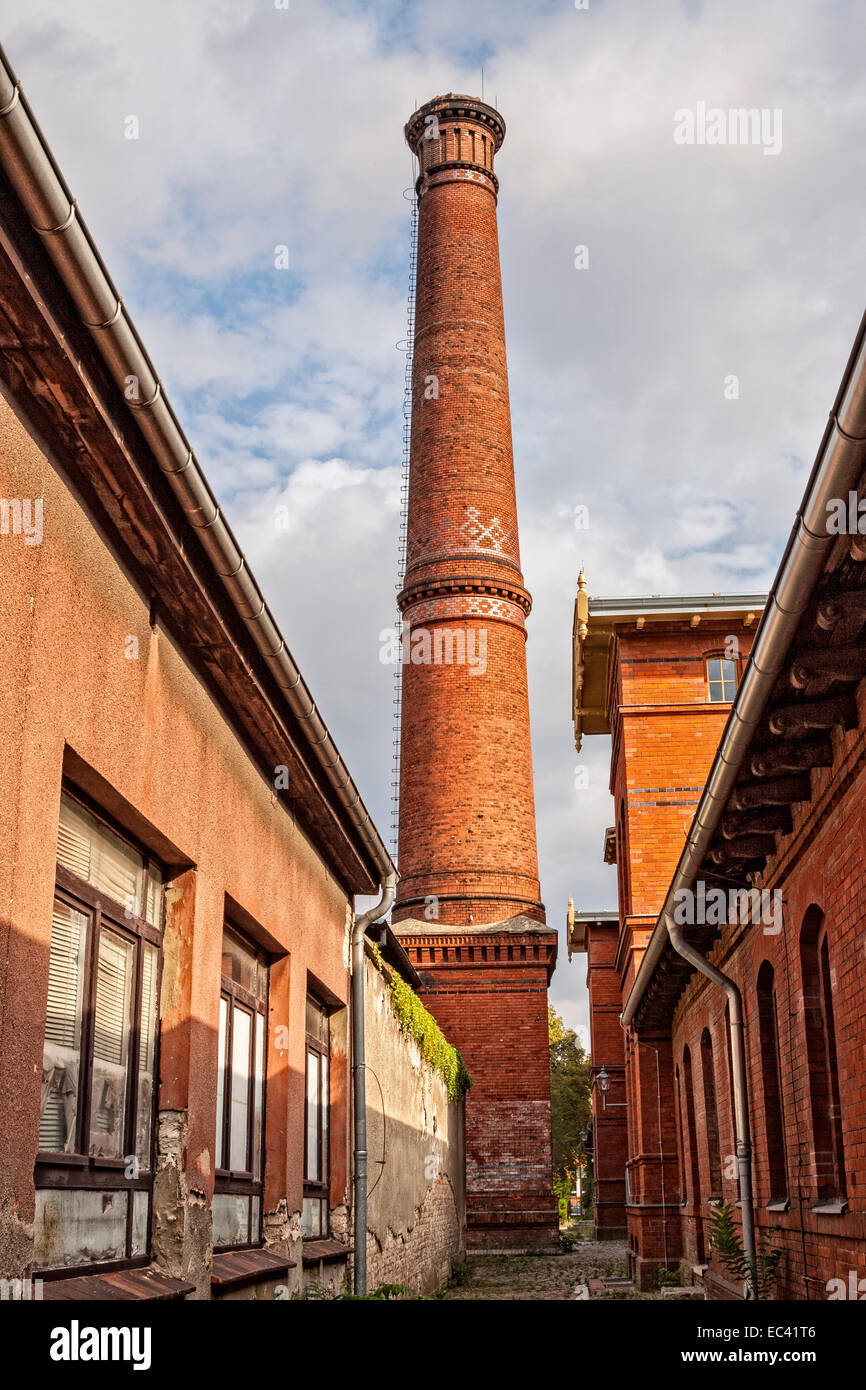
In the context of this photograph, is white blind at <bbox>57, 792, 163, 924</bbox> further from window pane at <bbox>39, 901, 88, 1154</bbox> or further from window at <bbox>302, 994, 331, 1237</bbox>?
window at <bbox>302, 994, 331, 1237</bbox>

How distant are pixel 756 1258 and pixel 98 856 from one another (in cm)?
608

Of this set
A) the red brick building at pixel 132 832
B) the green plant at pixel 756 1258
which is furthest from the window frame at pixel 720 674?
the red brick building at pixel 132 832

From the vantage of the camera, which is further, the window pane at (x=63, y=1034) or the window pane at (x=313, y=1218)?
the window pane at (x=313, y=1218)

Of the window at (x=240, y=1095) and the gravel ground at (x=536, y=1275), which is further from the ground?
the window at (x=240, y=1095)

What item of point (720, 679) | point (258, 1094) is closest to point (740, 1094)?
point (258, 1094)

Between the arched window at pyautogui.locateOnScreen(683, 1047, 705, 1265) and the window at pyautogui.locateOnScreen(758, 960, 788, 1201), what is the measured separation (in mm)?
5745

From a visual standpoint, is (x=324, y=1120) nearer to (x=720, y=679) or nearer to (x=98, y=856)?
(x=98, y=856)

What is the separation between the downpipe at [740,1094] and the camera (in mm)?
9883

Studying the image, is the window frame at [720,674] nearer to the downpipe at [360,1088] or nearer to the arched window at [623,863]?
the arched window at [623,863]

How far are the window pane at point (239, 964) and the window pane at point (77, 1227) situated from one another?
2.08 m

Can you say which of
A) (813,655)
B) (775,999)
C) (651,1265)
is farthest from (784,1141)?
(651,1265)

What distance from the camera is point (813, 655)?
6016 mm

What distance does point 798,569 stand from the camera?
5.21 metres
